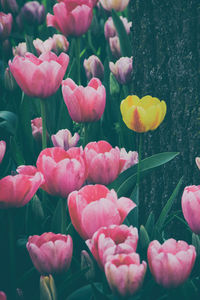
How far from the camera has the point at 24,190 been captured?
3.47ft

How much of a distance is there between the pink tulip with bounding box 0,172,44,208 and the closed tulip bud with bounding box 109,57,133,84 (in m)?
0.83

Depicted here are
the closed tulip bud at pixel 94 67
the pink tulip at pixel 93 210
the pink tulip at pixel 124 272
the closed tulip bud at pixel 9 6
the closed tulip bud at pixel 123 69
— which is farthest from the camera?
the closed tulip bud at pixel 9 6

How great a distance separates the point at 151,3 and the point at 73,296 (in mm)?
864

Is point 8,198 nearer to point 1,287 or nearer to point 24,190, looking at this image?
point 24,190

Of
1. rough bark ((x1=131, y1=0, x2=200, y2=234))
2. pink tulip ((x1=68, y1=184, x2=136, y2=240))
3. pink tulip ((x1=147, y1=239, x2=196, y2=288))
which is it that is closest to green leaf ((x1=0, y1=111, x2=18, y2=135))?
rough bark ((x1=131, y1=0, x2=200, y2=234))

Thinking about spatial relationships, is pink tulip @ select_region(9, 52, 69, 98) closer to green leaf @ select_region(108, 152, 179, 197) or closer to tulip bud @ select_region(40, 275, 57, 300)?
green leaf @ select_region(108, 152, 179, 197)

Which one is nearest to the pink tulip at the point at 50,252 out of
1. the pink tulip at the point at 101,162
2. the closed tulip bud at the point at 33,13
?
the pink tulip at the point at 101,162

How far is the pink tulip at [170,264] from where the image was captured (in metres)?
0.88

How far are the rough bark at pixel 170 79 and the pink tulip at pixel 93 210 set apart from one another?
0.41m

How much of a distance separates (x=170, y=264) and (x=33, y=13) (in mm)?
2090

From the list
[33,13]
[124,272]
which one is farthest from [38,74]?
[33,13]

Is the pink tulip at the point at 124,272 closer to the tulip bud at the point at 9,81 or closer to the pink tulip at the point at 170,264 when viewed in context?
the pink tulip at the point at 170,264

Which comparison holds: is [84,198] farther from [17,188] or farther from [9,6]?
[9,6]

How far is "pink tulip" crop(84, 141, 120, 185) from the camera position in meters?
1.15
